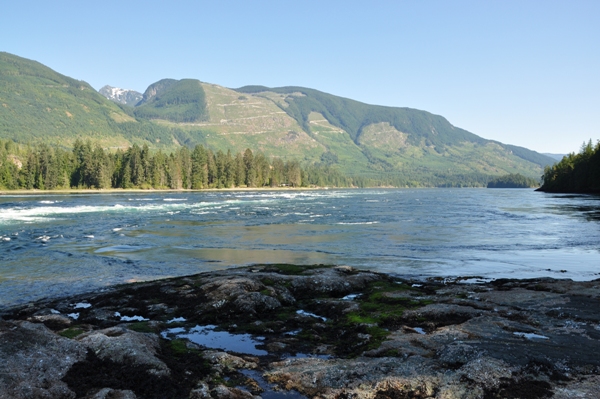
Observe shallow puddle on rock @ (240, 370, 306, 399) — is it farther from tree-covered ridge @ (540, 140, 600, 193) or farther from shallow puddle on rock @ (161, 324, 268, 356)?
tree-covered ridge @ (540, 140, 600, 193)

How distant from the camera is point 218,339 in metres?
13.1

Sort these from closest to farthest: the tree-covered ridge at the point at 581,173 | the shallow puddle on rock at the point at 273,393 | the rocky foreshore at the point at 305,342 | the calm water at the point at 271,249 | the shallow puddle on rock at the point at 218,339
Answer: the rocky foreshore at the point at 305,342, the shallow puddle on rock at the point at 273,393, the shallow puddle on rock at the point at 218,339, the calm water at the point at 271,249, the tree-covered ridge at the point at 581,173

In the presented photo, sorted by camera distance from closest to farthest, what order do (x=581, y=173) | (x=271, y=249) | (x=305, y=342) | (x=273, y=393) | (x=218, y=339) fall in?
(x=273, y=393) < (x=305, y=342) < (x=218, y=339) < (x=271, y=249) < (x=581, y=173)

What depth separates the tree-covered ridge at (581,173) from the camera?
5723 inches

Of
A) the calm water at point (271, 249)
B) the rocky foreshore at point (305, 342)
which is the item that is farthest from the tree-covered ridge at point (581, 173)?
the rocky foreshore at point (305, 342)

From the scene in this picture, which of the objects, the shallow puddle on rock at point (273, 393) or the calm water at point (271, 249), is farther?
the calm water at point (271, 249)

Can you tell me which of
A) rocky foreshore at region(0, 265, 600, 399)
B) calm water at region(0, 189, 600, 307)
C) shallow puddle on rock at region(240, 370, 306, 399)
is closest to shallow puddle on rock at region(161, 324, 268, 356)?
rocky foreshore at region(0, 265, 600, 399)

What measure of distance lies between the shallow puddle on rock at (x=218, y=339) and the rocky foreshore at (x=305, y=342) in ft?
0.20

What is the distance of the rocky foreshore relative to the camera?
29.3 ft

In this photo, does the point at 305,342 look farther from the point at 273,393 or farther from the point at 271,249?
the point at 271,249

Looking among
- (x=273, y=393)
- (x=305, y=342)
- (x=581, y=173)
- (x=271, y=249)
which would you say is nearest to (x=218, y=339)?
(x=305, y=342)

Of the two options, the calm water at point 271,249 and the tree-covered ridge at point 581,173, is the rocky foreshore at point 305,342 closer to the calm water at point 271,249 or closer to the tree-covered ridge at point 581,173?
the calm water at point 271,249

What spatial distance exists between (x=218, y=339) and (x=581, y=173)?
184 m

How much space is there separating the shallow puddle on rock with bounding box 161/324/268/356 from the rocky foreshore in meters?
0.06
